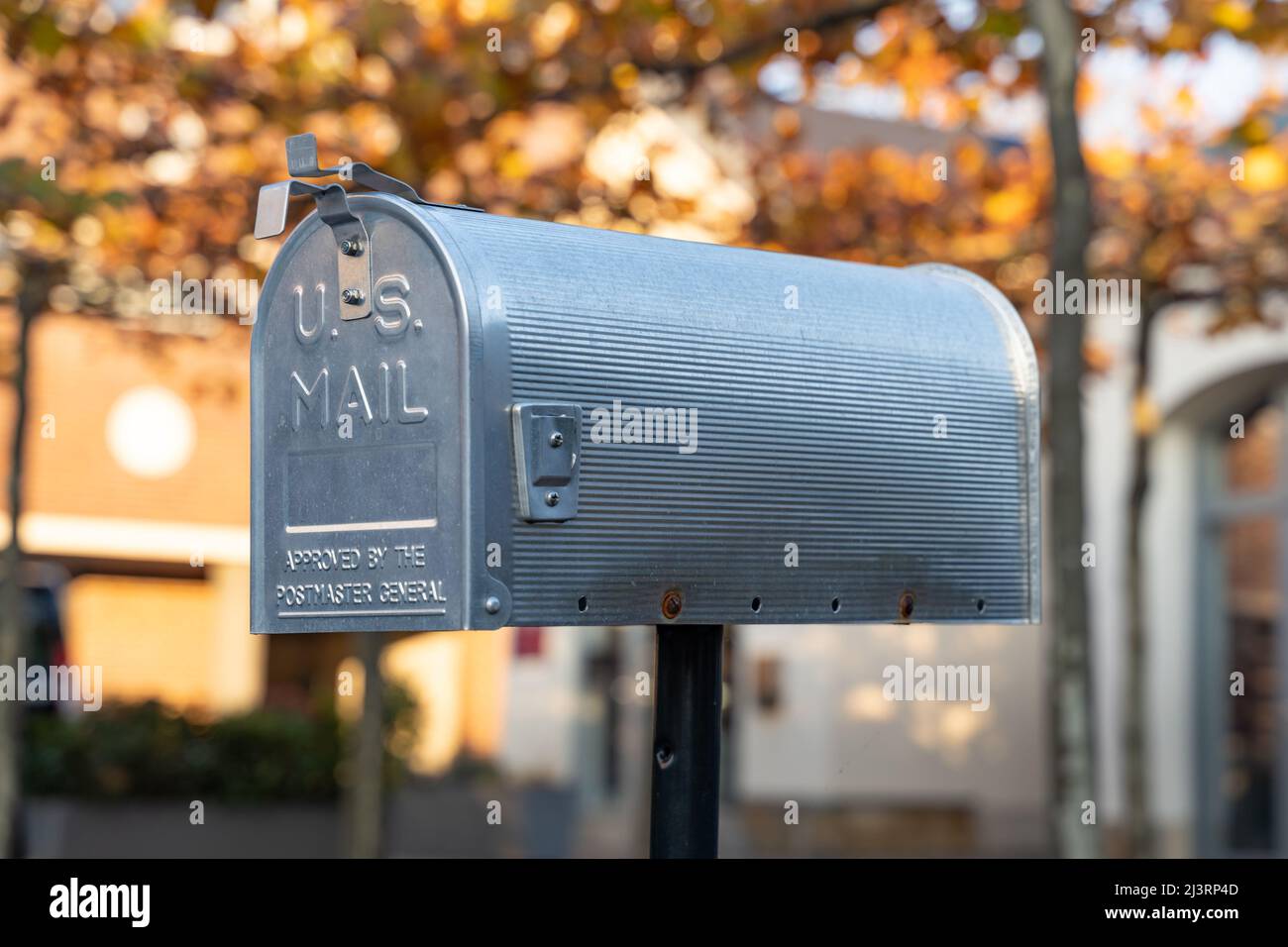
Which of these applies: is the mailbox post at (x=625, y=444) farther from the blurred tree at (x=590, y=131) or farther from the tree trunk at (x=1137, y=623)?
the tree trunk at (x=1137, y=623)

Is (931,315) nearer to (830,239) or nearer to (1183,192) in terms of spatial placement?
(830,239)

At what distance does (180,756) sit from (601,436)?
25.8 feet

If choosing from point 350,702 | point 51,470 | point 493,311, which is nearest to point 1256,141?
point 493,311

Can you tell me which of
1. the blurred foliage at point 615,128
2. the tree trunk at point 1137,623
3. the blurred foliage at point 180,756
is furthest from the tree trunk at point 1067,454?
the blurred foliage at point 180,756

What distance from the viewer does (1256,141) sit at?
7.18 m

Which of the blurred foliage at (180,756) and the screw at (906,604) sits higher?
the screw at (906,604)

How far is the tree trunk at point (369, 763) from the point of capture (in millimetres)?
8766

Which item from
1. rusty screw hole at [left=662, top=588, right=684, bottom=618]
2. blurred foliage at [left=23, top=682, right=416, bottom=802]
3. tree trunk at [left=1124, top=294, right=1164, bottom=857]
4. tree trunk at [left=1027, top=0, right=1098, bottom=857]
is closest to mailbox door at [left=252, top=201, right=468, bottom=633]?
rusty screw hole at [left=662, top=588, right=684, bottom=618]

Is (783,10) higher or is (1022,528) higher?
(783,10)

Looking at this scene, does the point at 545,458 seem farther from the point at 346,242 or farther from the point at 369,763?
the point at 369,763

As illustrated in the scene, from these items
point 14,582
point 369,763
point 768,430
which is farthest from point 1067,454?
point 369,763

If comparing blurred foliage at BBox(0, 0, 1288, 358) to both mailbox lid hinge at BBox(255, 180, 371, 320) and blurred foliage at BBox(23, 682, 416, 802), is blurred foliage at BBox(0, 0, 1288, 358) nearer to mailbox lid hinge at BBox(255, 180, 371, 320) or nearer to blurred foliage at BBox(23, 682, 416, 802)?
blurred foliage at BBox(23, 682, 416, 802)

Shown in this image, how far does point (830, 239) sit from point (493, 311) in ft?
23.6

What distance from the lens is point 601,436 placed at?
251 centimetres
